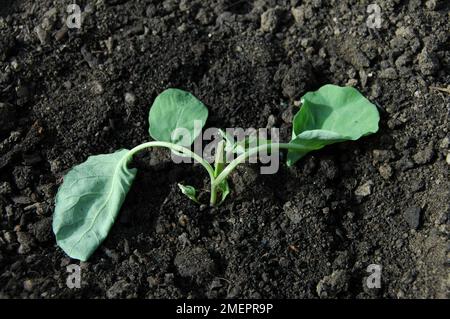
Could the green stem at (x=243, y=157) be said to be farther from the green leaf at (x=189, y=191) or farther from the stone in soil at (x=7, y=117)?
the stone in soil at (x=7, y=117)

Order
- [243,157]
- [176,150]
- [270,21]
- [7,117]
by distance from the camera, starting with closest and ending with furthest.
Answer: [243,157]
[176,150]
[7,117]
[270,21]

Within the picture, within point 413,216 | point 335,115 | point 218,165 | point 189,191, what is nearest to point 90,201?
point 189,191

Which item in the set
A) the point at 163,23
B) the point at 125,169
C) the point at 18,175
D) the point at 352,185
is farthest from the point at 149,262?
the point at 163,23

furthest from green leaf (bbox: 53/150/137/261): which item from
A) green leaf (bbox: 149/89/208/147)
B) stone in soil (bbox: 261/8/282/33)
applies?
stone in soil (bbox: 261/8/282/33)

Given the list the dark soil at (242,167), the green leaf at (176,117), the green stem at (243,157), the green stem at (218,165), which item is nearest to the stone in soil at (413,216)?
the dark soil at (242,167)

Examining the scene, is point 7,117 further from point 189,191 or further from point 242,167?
point 242,167

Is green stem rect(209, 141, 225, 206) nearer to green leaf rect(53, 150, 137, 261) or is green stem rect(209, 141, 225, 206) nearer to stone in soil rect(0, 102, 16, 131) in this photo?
green leaf rect(53, 150, 137, 261)

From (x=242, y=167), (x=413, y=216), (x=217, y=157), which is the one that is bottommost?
(x=413, y=216)

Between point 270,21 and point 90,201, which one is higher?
point 270,21

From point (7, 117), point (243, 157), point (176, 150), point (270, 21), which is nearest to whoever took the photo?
Result: point (243, 157)
